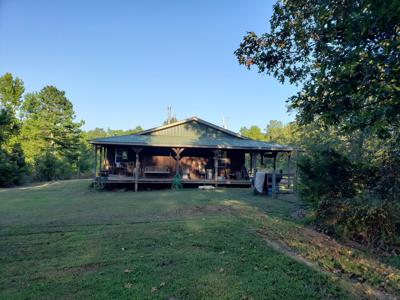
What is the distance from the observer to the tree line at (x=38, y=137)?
1967cm

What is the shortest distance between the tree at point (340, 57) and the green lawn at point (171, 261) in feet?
8.34

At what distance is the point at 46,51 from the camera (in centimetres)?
1792

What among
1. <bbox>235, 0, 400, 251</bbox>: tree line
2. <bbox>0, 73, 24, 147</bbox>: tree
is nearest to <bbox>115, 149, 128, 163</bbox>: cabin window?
<bbox>0, 73, 24, 147</bbox>: tree

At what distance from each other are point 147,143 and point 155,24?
837cm

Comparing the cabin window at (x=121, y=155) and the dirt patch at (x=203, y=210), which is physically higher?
the cabin window at (x=121, y=155)

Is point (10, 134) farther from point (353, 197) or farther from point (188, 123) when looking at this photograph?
point (353, 197)

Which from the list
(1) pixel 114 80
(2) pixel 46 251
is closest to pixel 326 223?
(2) pixel 46 251

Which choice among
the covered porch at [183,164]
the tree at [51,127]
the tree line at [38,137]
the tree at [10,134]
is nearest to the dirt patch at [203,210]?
the covered porch at [183,164]

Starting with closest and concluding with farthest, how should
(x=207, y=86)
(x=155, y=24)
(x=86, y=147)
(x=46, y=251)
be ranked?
(x=46, y=251) → (x=155, y=24) → (x=207, y=86) → (x=86, y=147)

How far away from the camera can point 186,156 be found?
1783 cm

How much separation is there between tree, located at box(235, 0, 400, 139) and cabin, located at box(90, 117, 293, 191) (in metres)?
9.29

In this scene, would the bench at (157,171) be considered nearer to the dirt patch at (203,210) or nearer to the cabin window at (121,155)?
the cabin window at (121,155)

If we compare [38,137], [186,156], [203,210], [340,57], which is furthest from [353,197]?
[38,137]

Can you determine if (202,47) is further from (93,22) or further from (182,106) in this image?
(182,106)
